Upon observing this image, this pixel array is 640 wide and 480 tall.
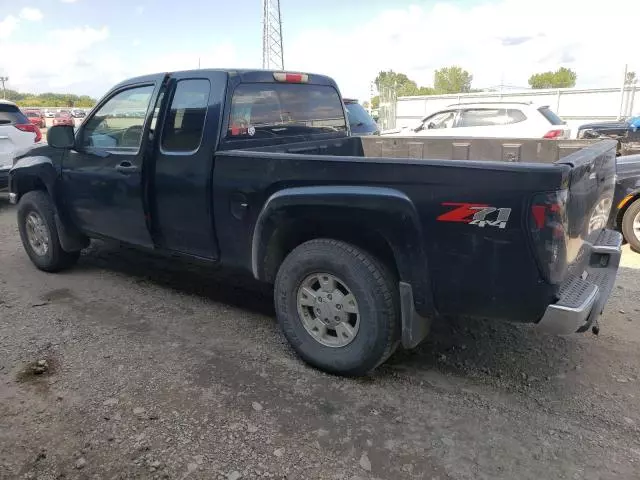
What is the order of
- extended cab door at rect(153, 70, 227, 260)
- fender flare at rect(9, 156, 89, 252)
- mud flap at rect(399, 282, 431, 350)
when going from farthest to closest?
1. fender flare at rect(9, 156, 89, 252)
2. extended cab door at rect(153, 70, 227, 260)
3. mud flap at rect(399, 282, 431, 350)

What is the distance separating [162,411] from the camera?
296 cm

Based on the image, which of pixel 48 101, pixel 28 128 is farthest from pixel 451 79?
pixel 28 128

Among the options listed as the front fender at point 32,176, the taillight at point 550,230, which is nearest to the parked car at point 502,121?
the front fender at point 32,176

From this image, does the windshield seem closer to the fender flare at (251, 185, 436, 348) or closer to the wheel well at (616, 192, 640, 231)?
the wheel well at (616, 192, 640, 231)

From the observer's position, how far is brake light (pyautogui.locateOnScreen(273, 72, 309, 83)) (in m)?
4.23


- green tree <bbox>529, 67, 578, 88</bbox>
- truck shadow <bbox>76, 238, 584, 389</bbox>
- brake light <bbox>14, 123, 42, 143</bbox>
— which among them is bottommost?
truck shadow <bbox>76, 238, 584, 389</bbox>

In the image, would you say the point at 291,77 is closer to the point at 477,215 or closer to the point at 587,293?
the point at 477,215

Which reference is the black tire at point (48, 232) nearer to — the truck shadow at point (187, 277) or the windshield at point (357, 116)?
the truck shadow at point (187, 277)

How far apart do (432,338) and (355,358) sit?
0.94m

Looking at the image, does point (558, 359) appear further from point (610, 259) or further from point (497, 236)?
point (497, 236)

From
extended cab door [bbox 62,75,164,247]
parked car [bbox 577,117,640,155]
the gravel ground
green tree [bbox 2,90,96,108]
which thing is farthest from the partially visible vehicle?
green tree [bbox 2,90,96,108]

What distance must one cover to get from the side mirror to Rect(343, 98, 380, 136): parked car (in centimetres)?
641

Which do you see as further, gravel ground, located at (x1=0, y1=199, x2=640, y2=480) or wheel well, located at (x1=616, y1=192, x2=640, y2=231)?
wheel well, located at (x1=616, y1=192, x2=640, y2=231)

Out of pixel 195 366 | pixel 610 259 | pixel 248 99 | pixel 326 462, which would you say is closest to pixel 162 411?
pixel 195 366
